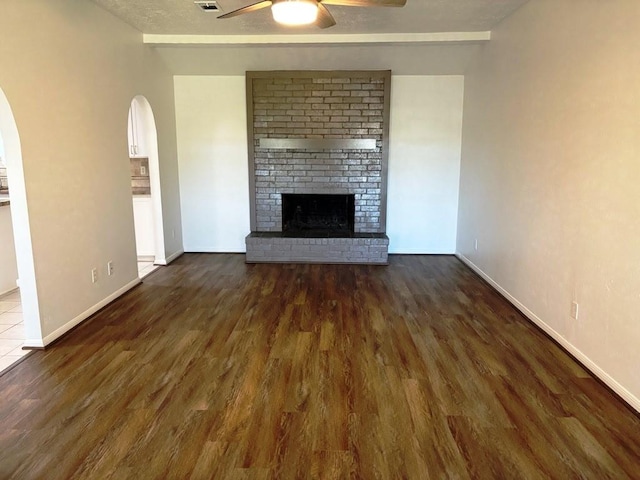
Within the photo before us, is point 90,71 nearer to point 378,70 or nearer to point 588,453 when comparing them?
point 378,70

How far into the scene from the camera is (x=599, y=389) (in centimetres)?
243

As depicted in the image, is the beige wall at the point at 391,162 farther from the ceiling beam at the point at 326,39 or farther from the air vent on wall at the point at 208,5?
the air vent on wall at the point at 208,5

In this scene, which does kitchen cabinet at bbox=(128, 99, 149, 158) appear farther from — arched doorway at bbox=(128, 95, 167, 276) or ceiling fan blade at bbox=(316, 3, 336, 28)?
ceiling fan blade at bbox=(316, 3, 336, 28)

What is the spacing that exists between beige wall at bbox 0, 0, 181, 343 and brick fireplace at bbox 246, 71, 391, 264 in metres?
1.63

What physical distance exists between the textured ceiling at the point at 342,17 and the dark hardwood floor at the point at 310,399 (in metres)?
2.63

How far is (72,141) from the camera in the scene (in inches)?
128

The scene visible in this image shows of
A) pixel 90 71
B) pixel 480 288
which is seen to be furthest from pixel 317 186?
pixel 90 71

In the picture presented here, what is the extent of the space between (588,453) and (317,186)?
4.27 metres

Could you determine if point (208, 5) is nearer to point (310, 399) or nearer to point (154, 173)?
point (154, 173)

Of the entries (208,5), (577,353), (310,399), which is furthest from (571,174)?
(208,5)

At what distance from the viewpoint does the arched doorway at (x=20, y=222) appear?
2684 millimetres

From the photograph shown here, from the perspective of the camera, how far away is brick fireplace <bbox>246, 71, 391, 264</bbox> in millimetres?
5332

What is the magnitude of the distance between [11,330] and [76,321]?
47cm

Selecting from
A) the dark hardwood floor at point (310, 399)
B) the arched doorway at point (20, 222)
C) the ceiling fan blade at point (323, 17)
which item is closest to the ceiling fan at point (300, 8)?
the ceiling fan blade at point (323, 17)
